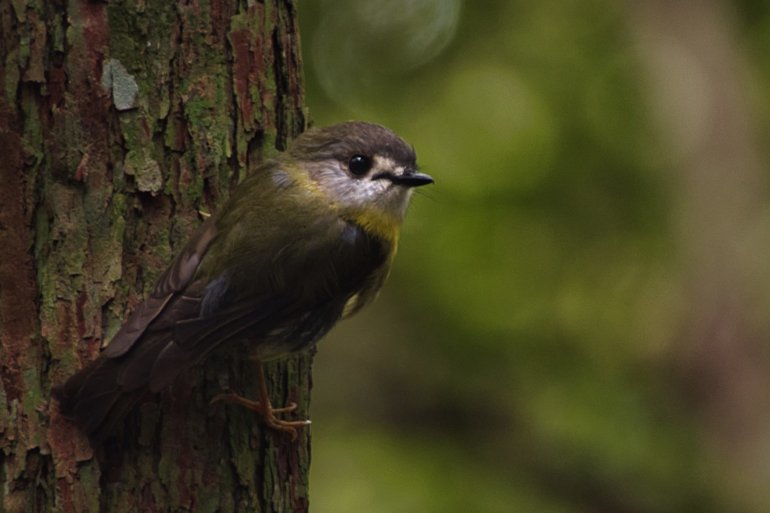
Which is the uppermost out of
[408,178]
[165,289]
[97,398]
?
[408,178]

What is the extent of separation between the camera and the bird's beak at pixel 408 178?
396 centimetres

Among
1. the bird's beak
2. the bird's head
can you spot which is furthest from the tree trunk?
the bird's beak

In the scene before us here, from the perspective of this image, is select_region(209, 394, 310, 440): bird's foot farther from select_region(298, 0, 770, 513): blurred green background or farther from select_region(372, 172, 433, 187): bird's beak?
select_region(298, 0, 770, 513): blurred green background

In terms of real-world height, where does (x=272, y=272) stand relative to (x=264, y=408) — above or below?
above

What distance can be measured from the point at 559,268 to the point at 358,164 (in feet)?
18.3

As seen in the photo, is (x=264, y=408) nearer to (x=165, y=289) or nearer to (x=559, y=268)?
(x=165, y=289)

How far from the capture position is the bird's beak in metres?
3.96

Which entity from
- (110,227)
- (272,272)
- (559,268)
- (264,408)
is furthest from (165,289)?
(559,268)

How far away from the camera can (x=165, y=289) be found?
3.36 meters

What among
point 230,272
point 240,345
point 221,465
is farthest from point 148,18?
point 221,465

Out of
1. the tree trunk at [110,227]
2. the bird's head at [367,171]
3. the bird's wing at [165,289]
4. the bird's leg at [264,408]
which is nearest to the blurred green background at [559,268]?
the bird's head at [367,171]

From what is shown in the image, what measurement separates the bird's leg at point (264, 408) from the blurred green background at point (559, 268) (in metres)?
4.28

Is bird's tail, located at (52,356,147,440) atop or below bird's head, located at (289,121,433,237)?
below

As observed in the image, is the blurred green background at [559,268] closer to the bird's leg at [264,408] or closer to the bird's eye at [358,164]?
the bird's eye at [358,164]
